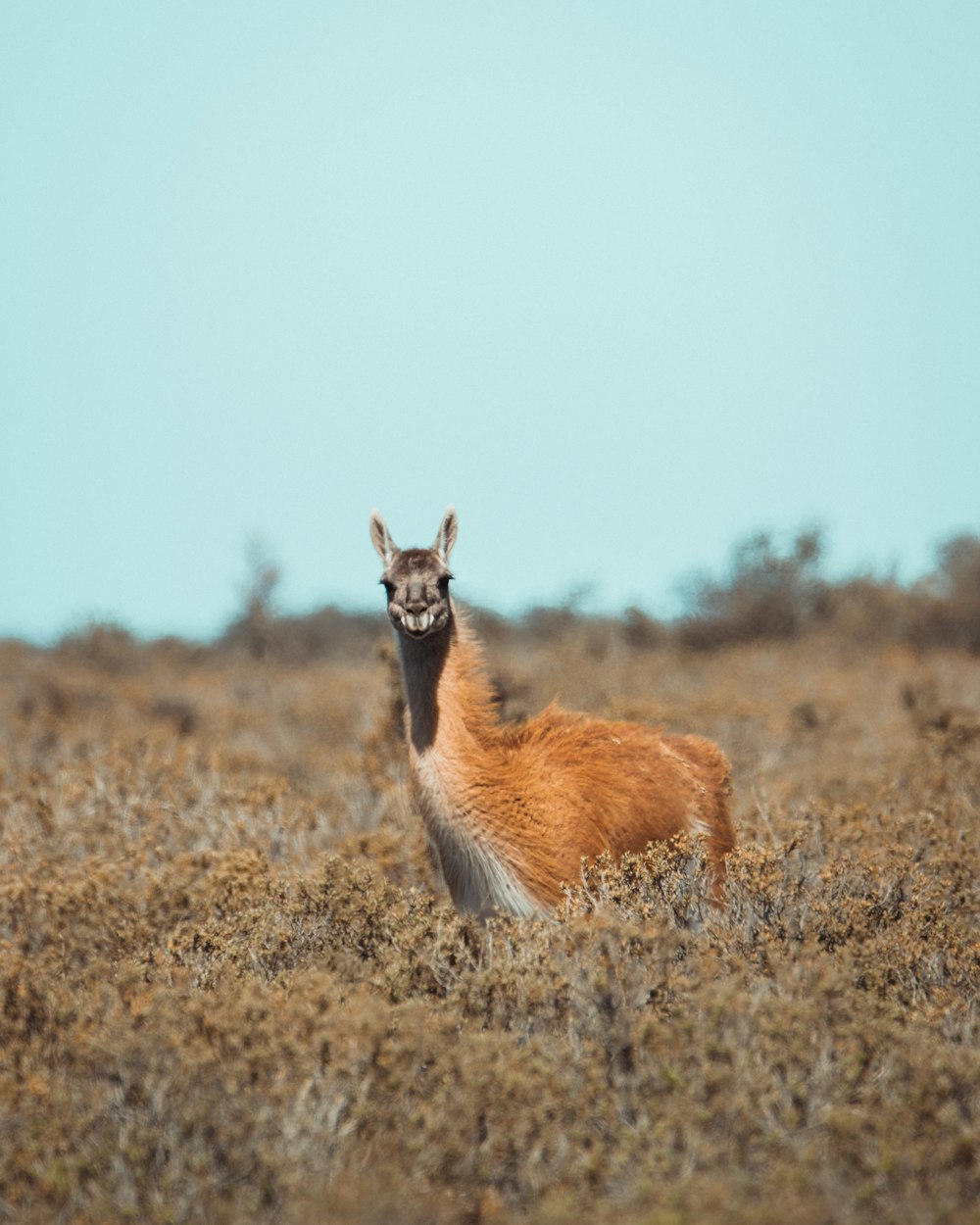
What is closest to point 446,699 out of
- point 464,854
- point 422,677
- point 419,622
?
point 422,677

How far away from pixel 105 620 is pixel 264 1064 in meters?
26.9

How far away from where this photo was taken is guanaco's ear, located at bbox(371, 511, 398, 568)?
6367 millimetres

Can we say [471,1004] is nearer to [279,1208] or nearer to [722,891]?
[279,1208]

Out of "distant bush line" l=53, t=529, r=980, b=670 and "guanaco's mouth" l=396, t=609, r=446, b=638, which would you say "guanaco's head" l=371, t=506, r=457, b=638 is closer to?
"guanaco's mouth" l=396, t=609, r=446, b=638

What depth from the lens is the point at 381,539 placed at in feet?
21.0

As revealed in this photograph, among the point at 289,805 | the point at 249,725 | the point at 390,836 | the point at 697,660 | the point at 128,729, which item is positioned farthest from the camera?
the point at 697,660

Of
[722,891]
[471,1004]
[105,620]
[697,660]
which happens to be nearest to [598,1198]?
[471,1004]

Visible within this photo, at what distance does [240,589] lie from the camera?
2598cm

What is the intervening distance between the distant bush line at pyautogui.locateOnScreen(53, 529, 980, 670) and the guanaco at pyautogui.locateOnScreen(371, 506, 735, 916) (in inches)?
760

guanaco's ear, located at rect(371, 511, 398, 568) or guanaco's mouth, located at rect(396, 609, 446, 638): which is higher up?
guanaco's ear, located at rect(371, 511, 398, 568)

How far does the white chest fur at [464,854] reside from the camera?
18.7ft

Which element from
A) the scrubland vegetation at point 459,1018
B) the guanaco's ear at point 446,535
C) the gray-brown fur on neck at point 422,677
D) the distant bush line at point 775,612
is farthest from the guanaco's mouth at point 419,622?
the distant bush line at point 775,612

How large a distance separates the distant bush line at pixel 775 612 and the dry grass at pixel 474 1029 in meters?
17.6

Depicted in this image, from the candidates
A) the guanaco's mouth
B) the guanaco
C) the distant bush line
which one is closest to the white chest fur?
the guanaco
